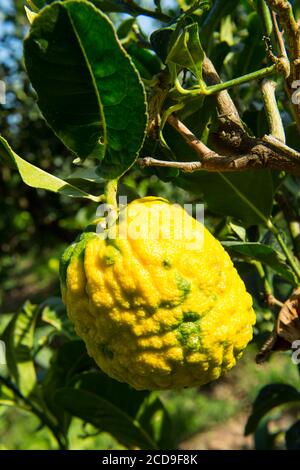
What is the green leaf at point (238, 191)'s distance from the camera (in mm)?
993

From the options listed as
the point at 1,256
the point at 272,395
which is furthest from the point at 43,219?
the point at 272,395

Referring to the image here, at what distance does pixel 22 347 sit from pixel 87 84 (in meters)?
0.87

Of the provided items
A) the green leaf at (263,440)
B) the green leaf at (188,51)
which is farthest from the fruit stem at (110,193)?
the green leaf at (263,440)

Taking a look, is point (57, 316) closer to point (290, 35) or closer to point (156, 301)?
point (156, 301)

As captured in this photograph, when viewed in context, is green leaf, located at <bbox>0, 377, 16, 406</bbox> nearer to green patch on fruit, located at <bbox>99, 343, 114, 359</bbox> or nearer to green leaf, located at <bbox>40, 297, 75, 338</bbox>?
green leaf, located at <bbox>40, 297, 75, 338</bbox>

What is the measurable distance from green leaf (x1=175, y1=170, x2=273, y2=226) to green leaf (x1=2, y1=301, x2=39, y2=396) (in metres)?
0.57

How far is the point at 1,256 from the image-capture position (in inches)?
140

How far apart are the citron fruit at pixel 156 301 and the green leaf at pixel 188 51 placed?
0.19 metres

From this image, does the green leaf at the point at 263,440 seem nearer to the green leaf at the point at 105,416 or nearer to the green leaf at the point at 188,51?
the green leaf at the point at 105,416

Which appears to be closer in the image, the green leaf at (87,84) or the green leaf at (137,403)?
the green leaf at (87,84)

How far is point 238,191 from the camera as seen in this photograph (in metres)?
1.01

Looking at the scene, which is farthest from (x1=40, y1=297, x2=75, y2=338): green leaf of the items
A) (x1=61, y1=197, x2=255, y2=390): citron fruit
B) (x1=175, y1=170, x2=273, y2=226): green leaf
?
(x1=61, y1=197, x2=255, y2=390): citron fruit

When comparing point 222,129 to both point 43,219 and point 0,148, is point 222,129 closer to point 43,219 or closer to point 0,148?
point 0,148

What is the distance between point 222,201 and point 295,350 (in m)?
0.28
